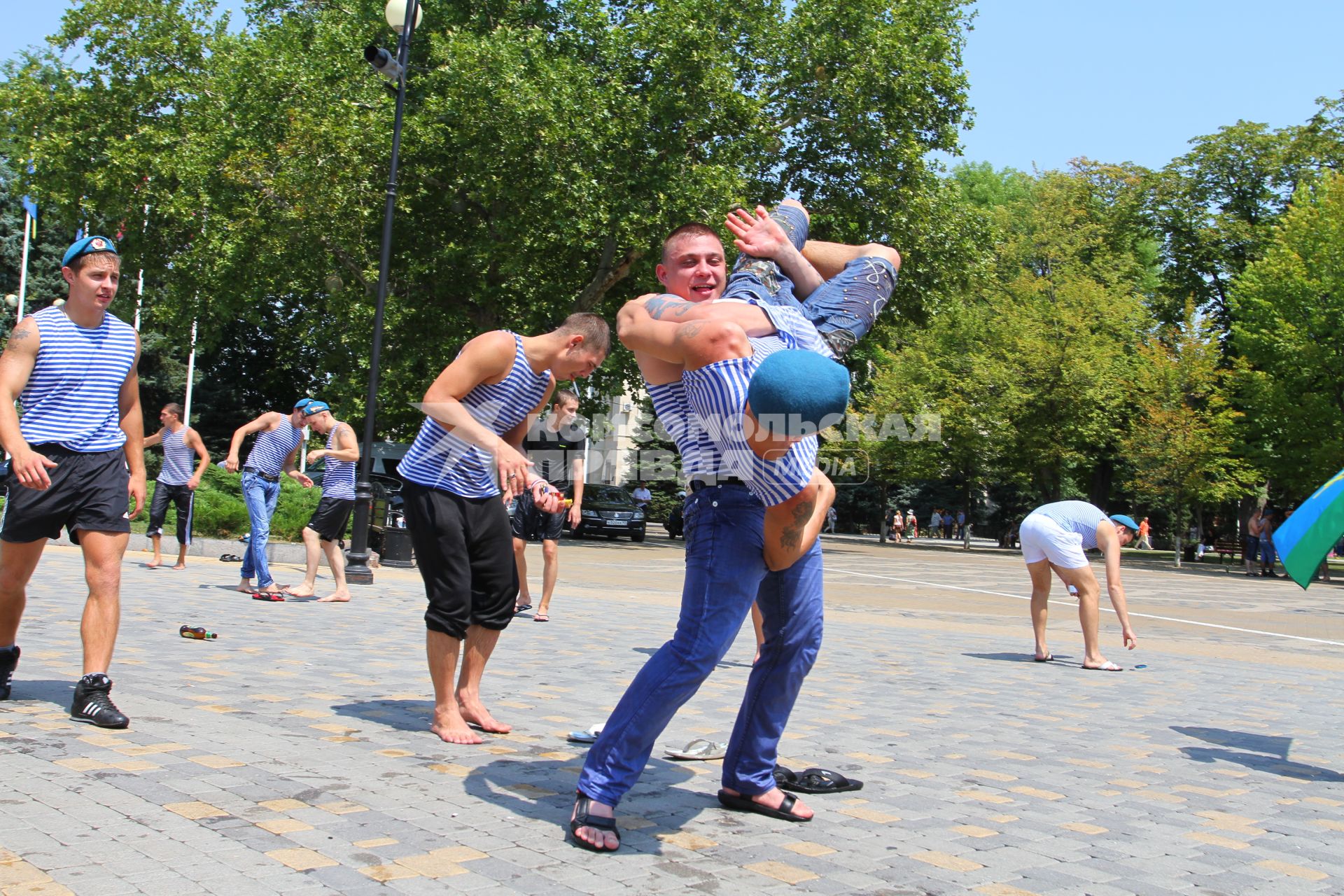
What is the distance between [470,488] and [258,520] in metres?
7.39

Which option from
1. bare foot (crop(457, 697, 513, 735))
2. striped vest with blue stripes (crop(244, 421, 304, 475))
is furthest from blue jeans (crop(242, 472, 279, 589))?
bare foot (crop(457, 697, 513, 735))

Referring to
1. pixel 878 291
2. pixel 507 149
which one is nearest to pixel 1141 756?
pixel 878 291

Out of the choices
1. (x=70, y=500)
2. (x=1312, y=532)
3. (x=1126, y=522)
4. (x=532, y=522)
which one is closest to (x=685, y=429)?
(x=70, y=500)

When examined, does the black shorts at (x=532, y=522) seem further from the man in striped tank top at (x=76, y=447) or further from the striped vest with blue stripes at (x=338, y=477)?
the man in striped tank top at (x=76, y=447)

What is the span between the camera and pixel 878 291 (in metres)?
3.86

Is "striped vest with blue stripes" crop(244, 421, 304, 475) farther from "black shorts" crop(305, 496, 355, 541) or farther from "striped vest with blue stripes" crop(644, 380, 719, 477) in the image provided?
"striped vest with blue stripes" crop(644, 380, 719, 477)

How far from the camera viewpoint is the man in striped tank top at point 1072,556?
374 inches

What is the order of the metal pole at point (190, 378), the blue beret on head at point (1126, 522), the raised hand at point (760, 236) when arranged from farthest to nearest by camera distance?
1. the metal pole at point (190, 378)
2. the blue beret on head at point (1126, 522)
3. the raised hand at point (760, 236)

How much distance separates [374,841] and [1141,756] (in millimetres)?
3727

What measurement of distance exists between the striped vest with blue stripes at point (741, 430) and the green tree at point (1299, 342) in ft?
111

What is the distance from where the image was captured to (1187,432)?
36000mm

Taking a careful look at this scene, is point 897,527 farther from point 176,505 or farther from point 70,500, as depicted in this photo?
point 70,500

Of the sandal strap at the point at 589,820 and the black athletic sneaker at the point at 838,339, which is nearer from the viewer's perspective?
the sandal strap at the point at 589,820

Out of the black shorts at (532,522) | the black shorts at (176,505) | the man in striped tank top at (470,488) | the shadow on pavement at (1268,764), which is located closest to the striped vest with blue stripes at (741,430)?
the man in striped tank top at (470,488)
